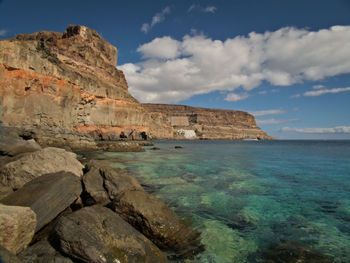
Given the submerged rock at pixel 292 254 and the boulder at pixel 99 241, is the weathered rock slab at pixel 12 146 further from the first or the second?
the submerged rock at pixel 292 254

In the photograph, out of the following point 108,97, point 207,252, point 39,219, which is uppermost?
point 108,97

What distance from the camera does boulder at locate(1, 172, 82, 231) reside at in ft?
14.5

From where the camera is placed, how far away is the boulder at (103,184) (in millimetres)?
5742

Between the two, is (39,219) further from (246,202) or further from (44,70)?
(44,70)

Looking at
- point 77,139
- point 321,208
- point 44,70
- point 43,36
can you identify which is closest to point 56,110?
point 44,70

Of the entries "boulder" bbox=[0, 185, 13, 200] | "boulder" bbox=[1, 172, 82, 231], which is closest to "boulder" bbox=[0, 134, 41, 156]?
"boulder" bbox=[0, 185, 13, 200]

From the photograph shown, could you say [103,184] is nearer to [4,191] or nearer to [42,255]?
[4,191]

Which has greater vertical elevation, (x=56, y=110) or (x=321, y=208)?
(x=56, y=110)

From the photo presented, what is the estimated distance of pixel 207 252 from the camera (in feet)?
14.5

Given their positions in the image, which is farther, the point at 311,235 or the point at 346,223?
the point at 346,223

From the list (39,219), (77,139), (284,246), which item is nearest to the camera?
(39,219)

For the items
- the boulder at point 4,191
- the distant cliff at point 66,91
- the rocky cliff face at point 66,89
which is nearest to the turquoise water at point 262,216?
the boulder at point 4,191

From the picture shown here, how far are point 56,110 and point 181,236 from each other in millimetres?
35764

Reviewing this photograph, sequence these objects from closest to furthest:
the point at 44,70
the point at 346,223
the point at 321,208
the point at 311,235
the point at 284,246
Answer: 1. the point at 284,246
2. the point at 311,235
3. the point at 346,223
4. the point at 321,208
5. the point at 44,70
